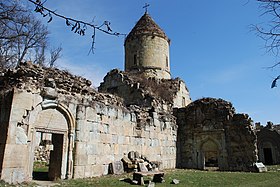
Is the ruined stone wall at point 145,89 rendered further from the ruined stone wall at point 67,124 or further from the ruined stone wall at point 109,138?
the ruined stone wall at point 67,124

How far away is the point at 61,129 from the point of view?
8.77m

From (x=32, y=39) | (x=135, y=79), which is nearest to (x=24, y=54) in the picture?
(x=32, y=39)

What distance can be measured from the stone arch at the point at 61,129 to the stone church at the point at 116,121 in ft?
0.11

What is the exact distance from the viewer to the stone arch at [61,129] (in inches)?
307

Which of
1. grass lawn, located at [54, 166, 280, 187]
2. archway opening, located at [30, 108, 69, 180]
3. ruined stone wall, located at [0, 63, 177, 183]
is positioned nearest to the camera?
ruined stone wall, located at [0, 63, 177, 183]

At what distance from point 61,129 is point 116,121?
291cm

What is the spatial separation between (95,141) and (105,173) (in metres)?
1.41

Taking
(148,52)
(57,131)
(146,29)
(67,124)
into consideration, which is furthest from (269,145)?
(57,131)

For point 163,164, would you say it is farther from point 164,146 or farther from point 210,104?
point 210,104

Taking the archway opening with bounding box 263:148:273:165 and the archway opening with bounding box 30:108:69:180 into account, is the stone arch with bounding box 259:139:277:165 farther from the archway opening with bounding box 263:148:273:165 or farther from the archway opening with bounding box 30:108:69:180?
the archway opening with bounding box 30:108:69:180

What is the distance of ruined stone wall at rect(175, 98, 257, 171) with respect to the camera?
48.4ft

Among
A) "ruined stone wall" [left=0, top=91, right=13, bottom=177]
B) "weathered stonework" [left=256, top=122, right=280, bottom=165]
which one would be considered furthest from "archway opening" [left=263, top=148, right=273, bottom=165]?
"ruined stone wall" [left=0, top=91, right=13, bottom=177]

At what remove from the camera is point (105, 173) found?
1002 centimetres

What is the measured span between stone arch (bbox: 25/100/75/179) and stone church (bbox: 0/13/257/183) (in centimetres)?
3
